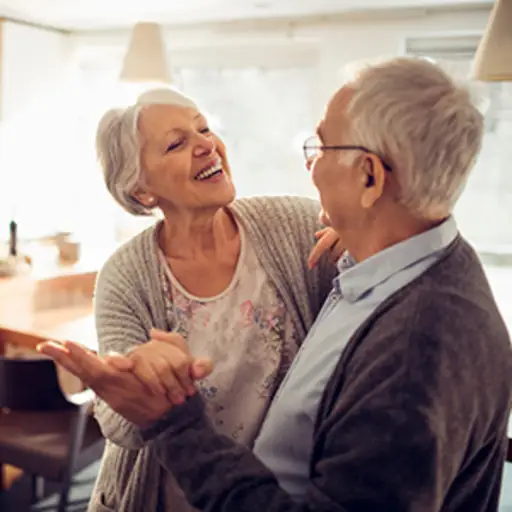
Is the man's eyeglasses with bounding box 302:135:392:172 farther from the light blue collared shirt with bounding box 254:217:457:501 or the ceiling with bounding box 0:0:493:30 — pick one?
the ceiling with bounding box 0:0:493:30

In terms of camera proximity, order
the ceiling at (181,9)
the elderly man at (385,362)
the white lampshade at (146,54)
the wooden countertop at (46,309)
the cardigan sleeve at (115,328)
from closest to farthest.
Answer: the elderly man at (385,362), the cardigan sleeve at (115,328), the wooden countertop at (46,309), the white lampshade at (146,54), the ceiling at (181,9)

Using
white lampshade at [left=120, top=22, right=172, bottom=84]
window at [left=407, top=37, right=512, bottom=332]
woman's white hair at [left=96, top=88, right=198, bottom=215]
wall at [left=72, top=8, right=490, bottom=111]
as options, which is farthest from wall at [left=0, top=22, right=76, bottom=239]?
woman's white hair at [left=96, top=88, right=198, bottom=215]

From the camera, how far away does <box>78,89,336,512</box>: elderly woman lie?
1.22 meters

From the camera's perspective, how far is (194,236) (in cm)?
134

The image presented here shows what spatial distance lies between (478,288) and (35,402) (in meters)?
1.73

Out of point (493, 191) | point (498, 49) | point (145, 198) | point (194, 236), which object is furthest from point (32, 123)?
point (194, 236)

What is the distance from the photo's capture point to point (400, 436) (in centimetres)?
78

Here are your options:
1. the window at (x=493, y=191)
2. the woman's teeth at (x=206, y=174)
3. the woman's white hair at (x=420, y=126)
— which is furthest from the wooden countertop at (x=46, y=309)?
the window at (x=493, y=191)

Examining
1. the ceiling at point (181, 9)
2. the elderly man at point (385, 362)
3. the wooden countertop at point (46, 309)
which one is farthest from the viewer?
the ceiling at point (181, 9)

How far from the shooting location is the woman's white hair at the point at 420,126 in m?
0.88

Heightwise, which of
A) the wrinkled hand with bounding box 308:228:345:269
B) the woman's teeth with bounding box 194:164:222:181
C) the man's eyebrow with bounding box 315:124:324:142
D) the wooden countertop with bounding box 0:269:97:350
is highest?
the man's eyebrow with bounding box 315:124:324:142

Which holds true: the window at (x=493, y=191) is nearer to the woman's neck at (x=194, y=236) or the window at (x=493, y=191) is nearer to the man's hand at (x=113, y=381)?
the woman's neck at (x=194, y=236)

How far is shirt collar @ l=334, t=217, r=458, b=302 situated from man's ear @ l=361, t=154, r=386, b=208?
75mm

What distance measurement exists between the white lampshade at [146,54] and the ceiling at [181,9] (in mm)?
725
